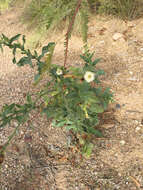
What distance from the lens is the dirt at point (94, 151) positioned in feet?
3.76

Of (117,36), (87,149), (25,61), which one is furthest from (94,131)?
(117,36)

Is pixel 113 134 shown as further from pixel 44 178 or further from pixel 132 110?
pixel 44 178

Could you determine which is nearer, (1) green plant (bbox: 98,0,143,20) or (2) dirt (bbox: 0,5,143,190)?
(2) dirt (bbox: 0,5,143,190)

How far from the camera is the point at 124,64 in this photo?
1771mm

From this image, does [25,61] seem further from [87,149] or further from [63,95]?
[87,149]

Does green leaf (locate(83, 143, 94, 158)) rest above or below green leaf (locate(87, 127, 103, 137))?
below

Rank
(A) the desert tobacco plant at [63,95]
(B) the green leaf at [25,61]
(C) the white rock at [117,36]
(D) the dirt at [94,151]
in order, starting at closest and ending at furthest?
(A) the desert tobacco plant at [63,95]
(B) the green leaf at [25,61]
(D) the dirt at [94,151]
(C) the white rock at [117,36]

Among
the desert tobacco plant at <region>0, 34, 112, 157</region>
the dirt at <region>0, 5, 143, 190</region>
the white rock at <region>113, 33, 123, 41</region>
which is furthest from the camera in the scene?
the white rock at <region>113, 33, 123, 41</region>

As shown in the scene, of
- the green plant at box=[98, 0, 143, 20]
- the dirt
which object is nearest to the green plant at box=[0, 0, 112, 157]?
the dirt

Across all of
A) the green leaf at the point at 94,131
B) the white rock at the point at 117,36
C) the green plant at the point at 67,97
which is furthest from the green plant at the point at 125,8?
the green leaf at the point at 94,131

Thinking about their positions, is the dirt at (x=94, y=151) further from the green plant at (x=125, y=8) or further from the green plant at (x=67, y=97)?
the green plant at (x=125, y=8)

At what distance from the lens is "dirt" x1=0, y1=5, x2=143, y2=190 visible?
1.14m

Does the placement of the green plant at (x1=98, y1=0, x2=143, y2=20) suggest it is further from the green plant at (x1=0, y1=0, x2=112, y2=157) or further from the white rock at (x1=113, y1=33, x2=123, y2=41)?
the green plant at (x1=0, y1=0, x2=112, y2=157)

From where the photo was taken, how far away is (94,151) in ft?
4.12
